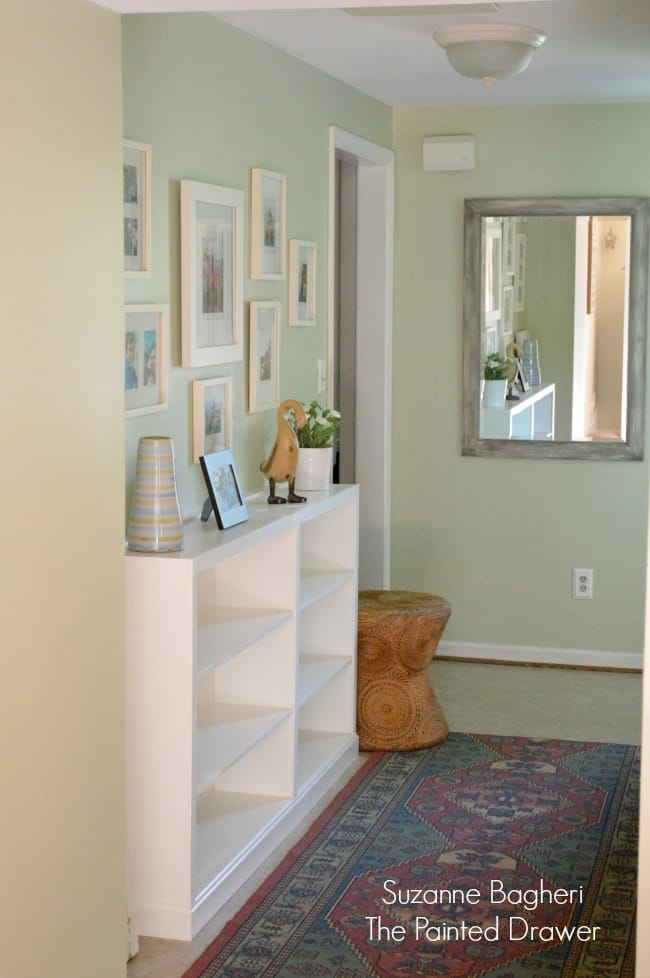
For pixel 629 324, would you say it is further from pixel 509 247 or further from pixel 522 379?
pixel 509 247

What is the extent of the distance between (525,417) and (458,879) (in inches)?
99.7

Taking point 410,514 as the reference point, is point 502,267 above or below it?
above

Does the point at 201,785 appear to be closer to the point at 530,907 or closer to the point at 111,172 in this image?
the point at 530,907

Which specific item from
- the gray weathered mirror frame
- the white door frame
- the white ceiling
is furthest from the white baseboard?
the white ceiling

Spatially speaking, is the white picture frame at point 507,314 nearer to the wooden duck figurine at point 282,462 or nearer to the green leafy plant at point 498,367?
the green leafy plant at point 498,367

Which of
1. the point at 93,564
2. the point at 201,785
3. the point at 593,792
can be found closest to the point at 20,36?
the point at 93,564

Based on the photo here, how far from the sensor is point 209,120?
3525mm

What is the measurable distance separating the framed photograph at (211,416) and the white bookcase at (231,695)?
0.72ft

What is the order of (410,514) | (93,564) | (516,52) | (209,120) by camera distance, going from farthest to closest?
(410,514)
(516,52)
(209,120)
(93,564)

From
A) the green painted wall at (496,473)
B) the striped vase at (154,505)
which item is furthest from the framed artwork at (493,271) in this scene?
the striped vase at (154,505)

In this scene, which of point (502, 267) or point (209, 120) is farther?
point (502, 267)

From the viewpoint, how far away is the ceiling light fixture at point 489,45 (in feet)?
12.4

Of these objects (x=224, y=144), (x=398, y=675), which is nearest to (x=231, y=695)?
(x=398, y=675)

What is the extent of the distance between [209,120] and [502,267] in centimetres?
210
